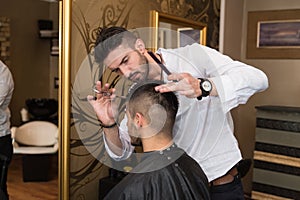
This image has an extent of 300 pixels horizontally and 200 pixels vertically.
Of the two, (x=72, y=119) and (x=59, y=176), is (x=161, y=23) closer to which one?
(x=72, y=119)

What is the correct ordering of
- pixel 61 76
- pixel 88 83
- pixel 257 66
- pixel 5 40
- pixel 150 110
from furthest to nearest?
pixel 257 66 < pixel 88 83 < pixel 61 76 < pixel 5 40 < pixel 150 110

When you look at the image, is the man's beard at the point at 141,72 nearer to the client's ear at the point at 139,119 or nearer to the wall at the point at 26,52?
the client's ear at the point at 139,119

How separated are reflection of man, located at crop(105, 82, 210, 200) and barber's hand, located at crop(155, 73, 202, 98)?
0.03 metres

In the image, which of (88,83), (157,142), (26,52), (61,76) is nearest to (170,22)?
(88,83)

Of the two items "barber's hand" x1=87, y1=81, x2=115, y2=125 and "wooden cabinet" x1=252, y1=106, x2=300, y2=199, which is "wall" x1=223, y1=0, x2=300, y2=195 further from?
"barber's hand" x1=87, y1=81, x2=115, y2=125

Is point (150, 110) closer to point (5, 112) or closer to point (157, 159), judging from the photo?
point (157, 159)

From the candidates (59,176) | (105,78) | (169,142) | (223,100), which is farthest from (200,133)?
(59,176)

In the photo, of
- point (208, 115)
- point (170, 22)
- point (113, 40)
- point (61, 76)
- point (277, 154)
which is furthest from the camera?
point (277, 154)

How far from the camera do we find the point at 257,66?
12.1 feet

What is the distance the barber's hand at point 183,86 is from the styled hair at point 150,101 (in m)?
0.02

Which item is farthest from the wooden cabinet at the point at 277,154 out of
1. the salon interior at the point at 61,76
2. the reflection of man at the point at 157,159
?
the reflection of man at the point at 157,159

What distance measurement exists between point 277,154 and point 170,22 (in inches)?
55.1

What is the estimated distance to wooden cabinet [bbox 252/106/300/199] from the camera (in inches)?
117

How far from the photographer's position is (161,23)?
2365 mm
